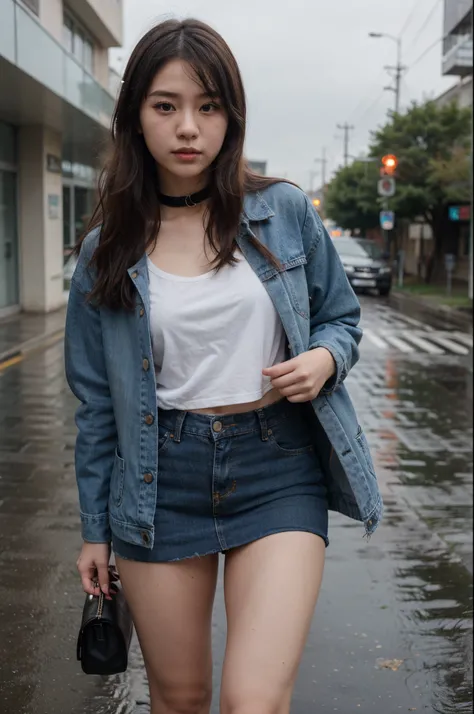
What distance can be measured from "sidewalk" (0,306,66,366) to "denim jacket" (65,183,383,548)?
8.01 meters

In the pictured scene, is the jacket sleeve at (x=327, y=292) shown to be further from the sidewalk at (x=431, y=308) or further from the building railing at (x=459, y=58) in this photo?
the building railing at (x=459, y=58)

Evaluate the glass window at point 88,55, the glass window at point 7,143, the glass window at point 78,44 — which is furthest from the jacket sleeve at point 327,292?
the glass window at point 88,55

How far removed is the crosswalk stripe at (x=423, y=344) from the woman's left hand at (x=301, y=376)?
500 inches

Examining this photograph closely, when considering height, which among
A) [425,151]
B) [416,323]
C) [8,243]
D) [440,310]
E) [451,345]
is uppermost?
[425,151]

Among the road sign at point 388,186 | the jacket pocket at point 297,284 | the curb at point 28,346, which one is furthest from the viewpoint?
the road sign at point 388,186

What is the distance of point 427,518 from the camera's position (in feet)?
19.8

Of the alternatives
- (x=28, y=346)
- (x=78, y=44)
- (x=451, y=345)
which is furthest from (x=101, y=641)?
(x=78, y=44)

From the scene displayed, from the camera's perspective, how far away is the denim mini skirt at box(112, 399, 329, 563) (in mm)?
2096

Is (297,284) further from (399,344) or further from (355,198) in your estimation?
(355,198)

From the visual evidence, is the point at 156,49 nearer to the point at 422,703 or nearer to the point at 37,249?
the point at 422,703

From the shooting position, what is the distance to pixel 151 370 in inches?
82.7

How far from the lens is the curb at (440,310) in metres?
20.5

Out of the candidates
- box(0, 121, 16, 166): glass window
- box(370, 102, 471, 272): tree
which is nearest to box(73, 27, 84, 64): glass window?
box(0, 121, 16, 166): glass window

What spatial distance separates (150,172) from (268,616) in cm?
108
